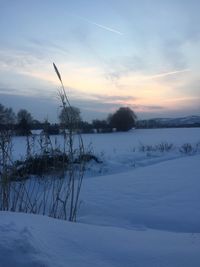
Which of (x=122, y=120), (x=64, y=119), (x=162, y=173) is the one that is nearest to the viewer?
(x=64, y=119)

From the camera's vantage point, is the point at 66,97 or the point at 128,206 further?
the point at 128,206

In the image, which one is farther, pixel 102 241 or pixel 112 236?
pixel 112 236

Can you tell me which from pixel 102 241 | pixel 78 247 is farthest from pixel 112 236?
pixel 78 247

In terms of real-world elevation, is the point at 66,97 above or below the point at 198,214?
above

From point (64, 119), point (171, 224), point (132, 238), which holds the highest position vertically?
point (64, 119)

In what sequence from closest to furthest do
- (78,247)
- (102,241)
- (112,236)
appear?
(78,247) → (102,241) → (112,236)

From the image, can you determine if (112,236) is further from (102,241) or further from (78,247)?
(78,247)

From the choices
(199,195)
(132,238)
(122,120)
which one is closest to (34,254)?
(132,238)

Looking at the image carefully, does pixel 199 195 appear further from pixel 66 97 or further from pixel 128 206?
pixel 66 97

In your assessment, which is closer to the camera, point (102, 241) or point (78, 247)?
point (78, 247)

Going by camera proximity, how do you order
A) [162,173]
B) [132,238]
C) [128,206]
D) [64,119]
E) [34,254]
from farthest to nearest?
[162,173]
[128,206]
[64,119]
[132,238]
[34,254]

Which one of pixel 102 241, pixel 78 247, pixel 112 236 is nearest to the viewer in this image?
pixel 78 247

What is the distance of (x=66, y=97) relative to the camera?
4.32 metres

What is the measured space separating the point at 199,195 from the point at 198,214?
3.42 feet
